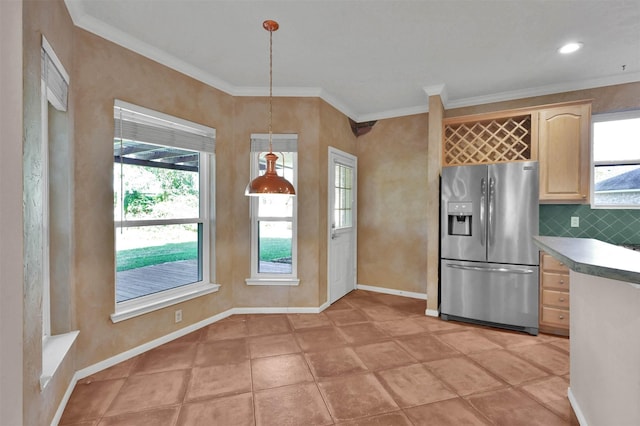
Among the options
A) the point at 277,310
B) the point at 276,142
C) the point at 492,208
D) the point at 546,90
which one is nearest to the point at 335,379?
the point at 277,310

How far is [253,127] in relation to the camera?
3500 millimetres

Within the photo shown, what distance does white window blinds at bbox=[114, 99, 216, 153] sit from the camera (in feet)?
8.05

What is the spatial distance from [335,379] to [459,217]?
87.8 inches

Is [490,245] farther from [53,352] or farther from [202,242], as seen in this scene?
[53,352]

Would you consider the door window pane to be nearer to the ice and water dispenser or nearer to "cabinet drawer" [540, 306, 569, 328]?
the ice and water dispenser

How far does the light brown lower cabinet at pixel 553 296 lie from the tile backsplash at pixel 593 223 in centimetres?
56

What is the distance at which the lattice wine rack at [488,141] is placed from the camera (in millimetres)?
3348

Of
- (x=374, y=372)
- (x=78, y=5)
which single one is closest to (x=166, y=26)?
(x=78, y=5)

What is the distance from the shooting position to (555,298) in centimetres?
297

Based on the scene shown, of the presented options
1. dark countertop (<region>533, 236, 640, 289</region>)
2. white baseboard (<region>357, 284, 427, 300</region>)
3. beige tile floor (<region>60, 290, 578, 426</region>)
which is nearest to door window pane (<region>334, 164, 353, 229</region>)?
white baseboard (<region>357, 284, 427, 300</region>)

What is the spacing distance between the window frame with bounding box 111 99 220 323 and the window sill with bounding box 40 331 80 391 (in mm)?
367

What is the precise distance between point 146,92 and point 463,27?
275cm

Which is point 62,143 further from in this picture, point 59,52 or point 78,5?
point 78,5

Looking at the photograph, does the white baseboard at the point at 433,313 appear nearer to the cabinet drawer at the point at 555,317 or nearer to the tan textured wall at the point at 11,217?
the cabinet drawer at the point at 555,317
